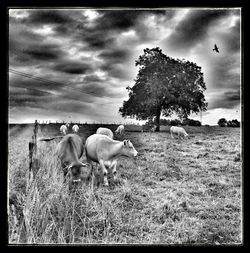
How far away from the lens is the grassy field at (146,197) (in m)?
3.19

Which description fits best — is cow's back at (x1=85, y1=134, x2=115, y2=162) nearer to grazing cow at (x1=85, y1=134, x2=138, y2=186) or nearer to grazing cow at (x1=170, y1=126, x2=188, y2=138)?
Result: grazing cow at (x1=85, y1=134, x2=138, y2=186)

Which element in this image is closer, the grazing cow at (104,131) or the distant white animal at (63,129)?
the distant white animal at (63,129)

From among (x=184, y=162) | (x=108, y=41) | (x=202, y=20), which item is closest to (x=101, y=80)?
(x=108, y=41)

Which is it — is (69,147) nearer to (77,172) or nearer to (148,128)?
(77,172)

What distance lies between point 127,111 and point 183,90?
105 cm

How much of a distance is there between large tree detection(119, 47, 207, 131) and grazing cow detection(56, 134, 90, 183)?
1433mm

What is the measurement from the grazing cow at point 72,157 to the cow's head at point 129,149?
87 cm

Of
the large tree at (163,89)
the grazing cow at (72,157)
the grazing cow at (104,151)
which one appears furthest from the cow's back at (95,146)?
the large tree at (163,89)

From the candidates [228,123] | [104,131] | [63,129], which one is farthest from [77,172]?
[228,123]

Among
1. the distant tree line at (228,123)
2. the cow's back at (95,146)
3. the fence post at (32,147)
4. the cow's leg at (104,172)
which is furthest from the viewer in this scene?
the cow's back at (95,146)

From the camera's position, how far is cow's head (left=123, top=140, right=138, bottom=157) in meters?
4.71

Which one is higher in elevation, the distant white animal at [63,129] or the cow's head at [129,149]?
the distant white animal at [63,129]

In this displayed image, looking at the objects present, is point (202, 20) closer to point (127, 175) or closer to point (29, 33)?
point (29, 33)

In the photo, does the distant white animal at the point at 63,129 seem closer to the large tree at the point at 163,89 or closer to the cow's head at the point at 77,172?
the cow's head at the point at 77,172
